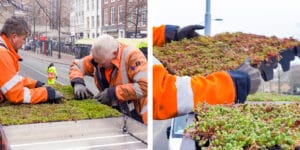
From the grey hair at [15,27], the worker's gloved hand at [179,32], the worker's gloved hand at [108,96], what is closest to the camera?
the grey hair at [15,27]

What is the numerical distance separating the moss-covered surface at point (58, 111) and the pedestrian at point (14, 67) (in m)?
0.03

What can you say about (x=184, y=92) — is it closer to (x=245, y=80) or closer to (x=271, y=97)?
(x=245, y=80)

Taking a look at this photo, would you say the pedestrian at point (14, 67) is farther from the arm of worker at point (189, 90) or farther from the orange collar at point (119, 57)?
the arm of worker at point (189, 90)

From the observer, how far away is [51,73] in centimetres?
202

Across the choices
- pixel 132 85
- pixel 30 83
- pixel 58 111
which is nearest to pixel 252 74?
pixel 132 85

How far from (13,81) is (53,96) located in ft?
0.64

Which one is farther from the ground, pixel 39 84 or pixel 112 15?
pixel 112 15

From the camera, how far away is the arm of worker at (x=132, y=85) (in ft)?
6.94

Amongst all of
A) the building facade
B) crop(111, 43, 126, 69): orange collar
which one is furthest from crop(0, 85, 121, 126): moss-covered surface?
the building facade

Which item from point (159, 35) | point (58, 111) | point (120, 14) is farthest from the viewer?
point (159, 35)

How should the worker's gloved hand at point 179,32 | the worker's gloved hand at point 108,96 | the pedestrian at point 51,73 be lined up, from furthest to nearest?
the worker's gloved hand at point 179,32 < the worker's gloved hand at point 108,96 < the pedestrian at point 51,73

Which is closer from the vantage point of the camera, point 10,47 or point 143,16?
point 10,47

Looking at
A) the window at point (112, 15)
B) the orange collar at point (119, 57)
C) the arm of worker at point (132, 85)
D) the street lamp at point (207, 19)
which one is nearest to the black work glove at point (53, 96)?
the arm of worker at point (132, 85)

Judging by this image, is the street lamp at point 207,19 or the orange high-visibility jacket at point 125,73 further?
the street lamp at point 207,19
